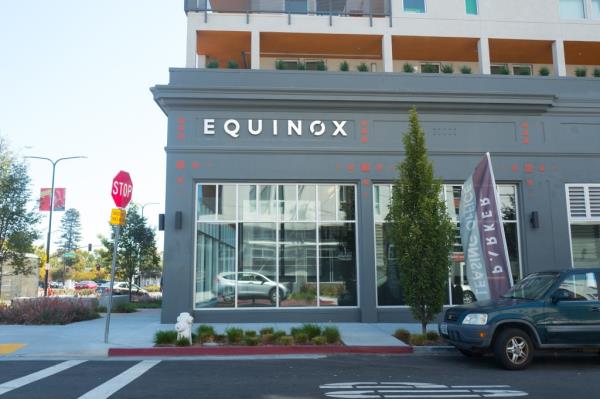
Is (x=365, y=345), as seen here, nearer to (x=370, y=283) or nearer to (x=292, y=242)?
(x=370, y=283)

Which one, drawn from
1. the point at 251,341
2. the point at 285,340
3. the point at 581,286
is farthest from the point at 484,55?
the point at 251,341

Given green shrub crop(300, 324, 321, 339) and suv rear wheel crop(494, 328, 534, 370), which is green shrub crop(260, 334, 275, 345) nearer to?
green shrub crop(300, 324, 321, 339)

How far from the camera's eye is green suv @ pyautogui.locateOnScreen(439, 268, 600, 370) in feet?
28.0

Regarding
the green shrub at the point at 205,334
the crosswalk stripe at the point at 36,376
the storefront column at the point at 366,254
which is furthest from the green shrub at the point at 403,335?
the crosswalk stripe at the point at 36,376

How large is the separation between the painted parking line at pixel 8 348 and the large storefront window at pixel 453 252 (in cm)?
886

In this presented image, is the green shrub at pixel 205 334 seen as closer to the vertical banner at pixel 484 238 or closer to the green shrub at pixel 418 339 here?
the green shrub at pixel 418 339

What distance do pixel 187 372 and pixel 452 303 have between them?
8.75 m

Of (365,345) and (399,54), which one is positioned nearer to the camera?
(365,345)

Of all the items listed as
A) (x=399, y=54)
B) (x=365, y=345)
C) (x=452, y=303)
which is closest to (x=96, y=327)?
(x=365, y=345)

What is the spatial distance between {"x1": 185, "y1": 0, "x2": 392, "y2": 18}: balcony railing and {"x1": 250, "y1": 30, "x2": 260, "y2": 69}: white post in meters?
0.80

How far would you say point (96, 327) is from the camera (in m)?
13.5

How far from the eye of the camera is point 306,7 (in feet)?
58.5

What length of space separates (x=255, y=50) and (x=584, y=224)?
446 inches

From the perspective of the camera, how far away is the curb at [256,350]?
32.9 feet
